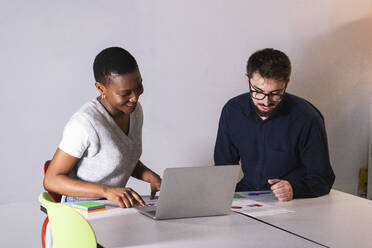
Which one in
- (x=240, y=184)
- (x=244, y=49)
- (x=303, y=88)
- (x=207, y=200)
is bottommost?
(x=240, y=184)

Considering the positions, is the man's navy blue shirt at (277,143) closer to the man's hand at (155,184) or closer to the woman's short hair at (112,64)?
the man's hand at (155,184)

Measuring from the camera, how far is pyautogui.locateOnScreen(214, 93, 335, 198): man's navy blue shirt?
7.80 ft

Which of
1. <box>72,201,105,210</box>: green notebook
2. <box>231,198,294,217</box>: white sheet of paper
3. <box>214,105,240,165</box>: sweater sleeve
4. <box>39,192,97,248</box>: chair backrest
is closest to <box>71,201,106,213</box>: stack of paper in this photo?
<box>72,201,105,210</box>: green notebook

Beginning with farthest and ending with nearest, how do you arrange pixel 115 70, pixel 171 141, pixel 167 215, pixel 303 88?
pixel 303 88
pixel 171 141
pixel 115 70
pixel 167 215

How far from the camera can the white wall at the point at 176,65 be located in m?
3.01

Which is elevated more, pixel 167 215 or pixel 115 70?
pixel 115 70

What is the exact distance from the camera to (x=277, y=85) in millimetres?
2271

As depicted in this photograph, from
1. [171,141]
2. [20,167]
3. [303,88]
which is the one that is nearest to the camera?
[20,167]

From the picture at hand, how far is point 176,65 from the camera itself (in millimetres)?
3475

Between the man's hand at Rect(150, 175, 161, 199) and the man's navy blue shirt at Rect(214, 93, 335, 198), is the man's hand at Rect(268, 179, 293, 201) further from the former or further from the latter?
the man's hand at Rect(150, 175, 161, 199)

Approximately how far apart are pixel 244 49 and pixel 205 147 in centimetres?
80

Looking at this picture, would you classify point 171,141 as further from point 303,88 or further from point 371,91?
point 371,91

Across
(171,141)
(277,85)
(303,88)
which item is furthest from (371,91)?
(277,85)

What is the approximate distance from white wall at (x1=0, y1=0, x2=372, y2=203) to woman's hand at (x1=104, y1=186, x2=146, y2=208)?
4.48ft
